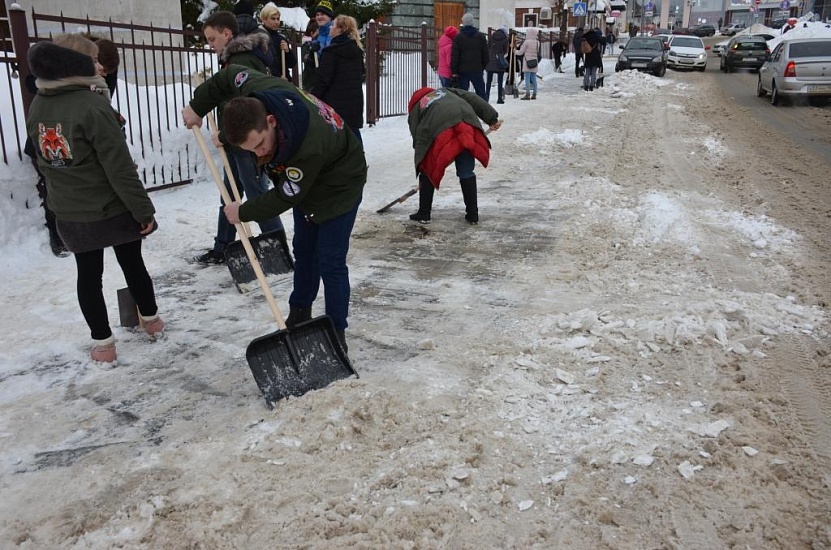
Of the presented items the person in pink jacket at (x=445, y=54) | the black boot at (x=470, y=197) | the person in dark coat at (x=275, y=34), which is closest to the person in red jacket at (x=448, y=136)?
the black boot at (x=470, y=197)

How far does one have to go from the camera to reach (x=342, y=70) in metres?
6.71

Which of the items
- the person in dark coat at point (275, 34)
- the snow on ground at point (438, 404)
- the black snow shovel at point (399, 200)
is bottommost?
the snow on ground at point (438, 404)

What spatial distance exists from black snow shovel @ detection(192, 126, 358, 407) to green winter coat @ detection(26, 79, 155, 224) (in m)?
0.63

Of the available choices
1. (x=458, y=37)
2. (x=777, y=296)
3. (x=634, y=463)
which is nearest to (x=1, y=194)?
(x=634, y=463)

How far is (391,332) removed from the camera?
4008mm

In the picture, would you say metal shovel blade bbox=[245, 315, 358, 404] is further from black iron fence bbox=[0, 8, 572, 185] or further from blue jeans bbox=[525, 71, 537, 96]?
blue jeans bbox=[525, 71, 537, 96]

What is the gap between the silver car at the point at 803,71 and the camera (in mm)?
14789

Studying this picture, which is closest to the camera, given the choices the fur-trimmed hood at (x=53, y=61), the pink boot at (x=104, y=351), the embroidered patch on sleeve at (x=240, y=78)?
the fur-trimmed hood at (x=53, y=61)

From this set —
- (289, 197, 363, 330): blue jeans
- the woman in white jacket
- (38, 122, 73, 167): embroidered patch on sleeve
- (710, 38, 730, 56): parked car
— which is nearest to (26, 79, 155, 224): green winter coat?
(38, 122, 73, 167): embroidered patch on sleeve

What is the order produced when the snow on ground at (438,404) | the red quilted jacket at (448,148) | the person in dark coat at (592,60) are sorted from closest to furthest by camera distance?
the snow on ground at (438,404)
the red quilted jacket at (448,148)
the person in dark coat at (592,60)

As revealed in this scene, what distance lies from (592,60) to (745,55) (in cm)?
1226

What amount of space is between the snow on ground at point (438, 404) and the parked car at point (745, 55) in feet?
83.2

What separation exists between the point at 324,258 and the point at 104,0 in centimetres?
901

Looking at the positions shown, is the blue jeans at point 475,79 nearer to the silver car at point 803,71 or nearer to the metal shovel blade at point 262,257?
the silver car at point 803,71
